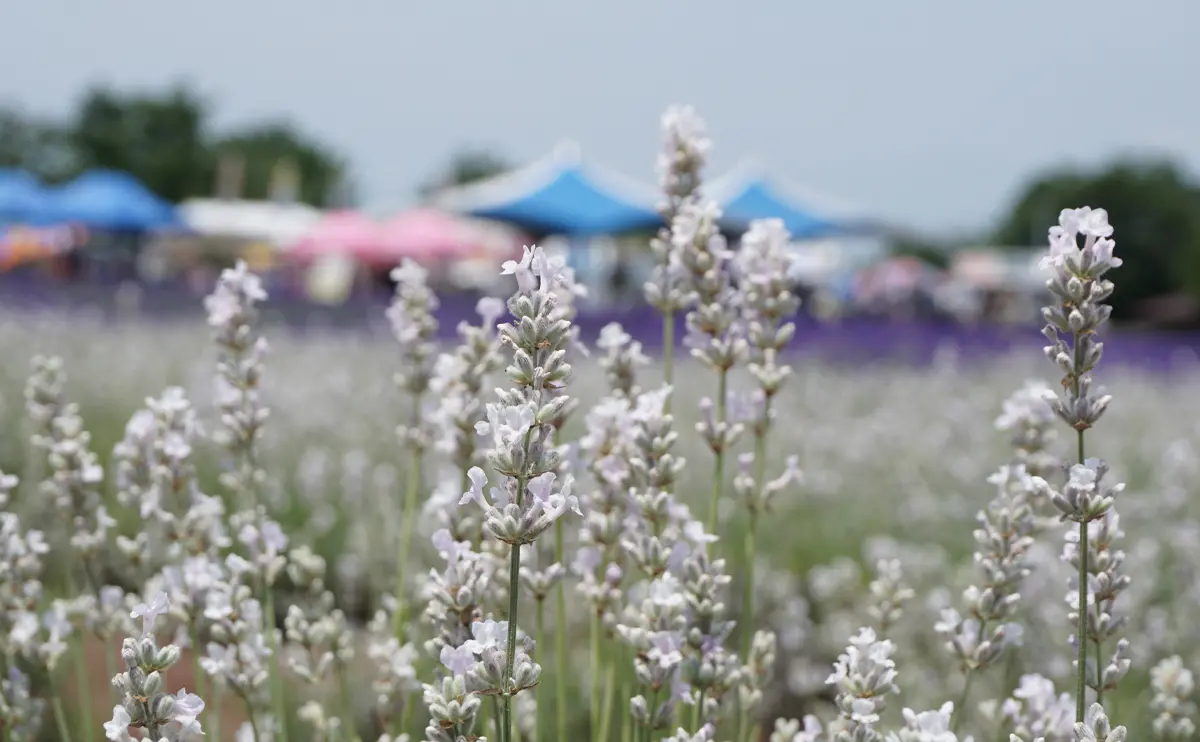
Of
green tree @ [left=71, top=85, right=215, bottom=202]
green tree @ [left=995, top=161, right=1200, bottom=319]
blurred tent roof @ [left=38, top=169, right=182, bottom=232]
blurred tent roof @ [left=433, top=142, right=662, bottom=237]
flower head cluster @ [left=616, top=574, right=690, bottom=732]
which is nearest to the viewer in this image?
flower head cluster @ [left=616, top=574, right=690, bottom=732]

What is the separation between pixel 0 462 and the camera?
485 cm

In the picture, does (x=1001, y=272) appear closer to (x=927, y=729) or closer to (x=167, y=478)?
(x=167, y=478)

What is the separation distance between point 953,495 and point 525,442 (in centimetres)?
450

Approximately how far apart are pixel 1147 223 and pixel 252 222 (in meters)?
39.9

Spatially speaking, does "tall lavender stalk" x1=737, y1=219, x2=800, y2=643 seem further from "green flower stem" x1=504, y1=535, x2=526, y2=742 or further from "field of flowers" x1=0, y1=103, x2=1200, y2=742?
"green flower stem" x1=504, y1=535, x2=526, y2=742

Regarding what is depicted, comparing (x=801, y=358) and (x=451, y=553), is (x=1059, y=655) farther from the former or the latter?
(x=801, y=358)

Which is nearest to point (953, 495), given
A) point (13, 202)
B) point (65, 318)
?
point (65, 318)

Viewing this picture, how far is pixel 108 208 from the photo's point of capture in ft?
70.3

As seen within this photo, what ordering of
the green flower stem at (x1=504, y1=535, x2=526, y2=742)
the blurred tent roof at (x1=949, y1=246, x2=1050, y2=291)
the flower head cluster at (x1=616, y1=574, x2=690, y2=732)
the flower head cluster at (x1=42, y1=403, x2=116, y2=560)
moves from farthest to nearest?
the blurred tent roof at (x1=949, y1=246, x2=1050, y2=291) → the flower head cluster at (x1=42, y1=403, x2=116, y2=560) → the flower head cluster at (x1=616, y1=574, x2=690, y2=732) → the green flower stem at (x1=504, y1=535, x2=526, y2=742)

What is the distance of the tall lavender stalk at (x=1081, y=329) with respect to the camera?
1.25 meters

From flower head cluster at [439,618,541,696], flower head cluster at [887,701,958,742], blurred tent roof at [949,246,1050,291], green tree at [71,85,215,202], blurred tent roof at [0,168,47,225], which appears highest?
green tree at [71,85,215,202]

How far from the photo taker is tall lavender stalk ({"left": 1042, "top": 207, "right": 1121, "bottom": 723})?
1.25 m

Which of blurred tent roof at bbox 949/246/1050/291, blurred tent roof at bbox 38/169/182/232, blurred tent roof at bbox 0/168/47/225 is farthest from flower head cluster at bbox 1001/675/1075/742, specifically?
blurred tent roof at bbox 949/246/1050/291

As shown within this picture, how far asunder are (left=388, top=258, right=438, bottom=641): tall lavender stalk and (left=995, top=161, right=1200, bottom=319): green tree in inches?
1771
